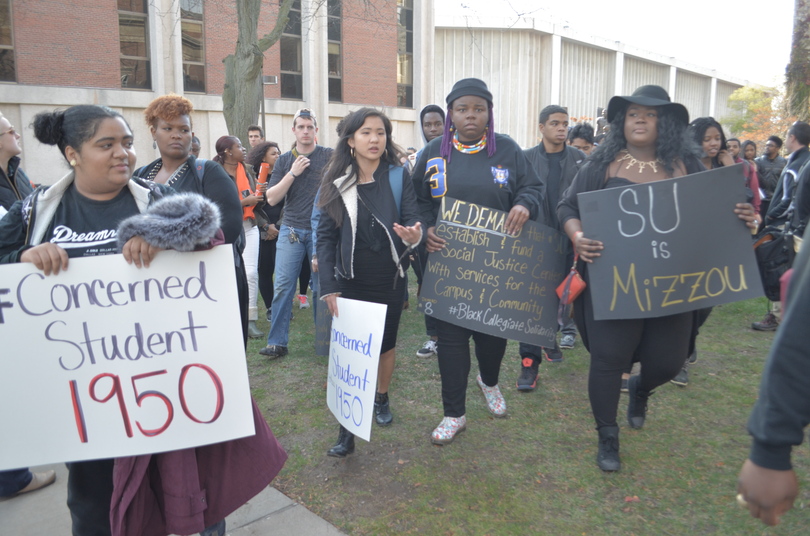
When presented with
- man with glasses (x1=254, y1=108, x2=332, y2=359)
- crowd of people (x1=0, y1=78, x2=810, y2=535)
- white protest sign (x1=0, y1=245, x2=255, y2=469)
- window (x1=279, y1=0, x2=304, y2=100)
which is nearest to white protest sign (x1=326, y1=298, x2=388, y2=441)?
crowd of people (x1=0, y1=78, x2=810, y2=535)

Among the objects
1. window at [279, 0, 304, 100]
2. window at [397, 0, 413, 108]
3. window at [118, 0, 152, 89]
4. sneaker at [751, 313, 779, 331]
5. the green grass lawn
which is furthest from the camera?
window at [397, 0, 413, 108]

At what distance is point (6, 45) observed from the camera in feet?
65.7

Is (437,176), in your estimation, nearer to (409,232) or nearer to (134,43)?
(409,232)

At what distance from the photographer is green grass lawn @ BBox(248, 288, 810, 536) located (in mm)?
2922

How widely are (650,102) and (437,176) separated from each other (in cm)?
130

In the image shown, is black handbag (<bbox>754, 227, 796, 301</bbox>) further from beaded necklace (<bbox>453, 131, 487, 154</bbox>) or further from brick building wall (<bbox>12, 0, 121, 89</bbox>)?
brick building wall (<bbox>12, 0, 121, 89</bbox>)

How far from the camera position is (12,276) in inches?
84.7

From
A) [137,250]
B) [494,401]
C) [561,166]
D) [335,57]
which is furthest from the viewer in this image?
[335,57]

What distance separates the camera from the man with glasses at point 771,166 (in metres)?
10.6

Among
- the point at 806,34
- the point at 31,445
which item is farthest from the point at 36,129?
the point at 806,34

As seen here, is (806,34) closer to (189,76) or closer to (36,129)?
(36,129)

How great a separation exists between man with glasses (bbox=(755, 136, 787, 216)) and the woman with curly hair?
1017 cm

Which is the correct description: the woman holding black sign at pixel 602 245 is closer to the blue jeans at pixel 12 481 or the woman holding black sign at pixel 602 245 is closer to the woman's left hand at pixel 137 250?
the woman's left hand at pixel 137 250

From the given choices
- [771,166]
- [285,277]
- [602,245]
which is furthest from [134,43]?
[602,245]
